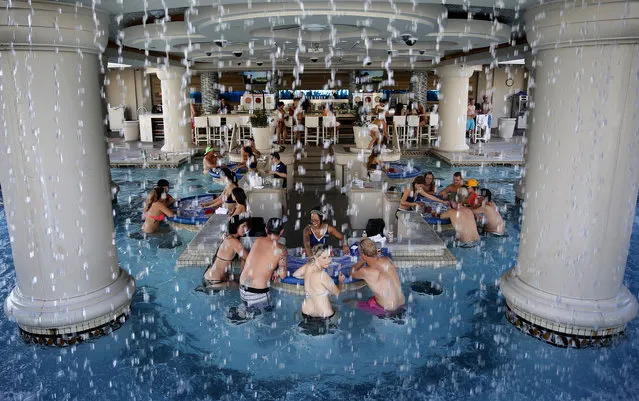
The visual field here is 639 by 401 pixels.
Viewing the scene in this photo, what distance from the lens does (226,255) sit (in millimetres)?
6523

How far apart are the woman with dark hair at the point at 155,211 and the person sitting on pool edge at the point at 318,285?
4129 millimetres

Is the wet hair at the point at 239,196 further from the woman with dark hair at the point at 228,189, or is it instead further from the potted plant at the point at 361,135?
the potted plant at the point at 361,135

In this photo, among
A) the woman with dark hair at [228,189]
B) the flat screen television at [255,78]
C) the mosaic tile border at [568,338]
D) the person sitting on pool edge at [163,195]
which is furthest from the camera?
the flat screen television at [255,78]

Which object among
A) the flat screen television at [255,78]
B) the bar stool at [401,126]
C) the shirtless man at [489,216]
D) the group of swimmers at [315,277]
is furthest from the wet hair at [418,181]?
the flat screen television at [255,78]

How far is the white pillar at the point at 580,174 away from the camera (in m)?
4.68

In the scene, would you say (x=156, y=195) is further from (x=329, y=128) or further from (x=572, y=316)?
(x=329, y=128)

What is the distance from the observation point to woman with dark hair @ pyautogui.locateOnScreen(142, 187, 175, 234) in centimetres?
912

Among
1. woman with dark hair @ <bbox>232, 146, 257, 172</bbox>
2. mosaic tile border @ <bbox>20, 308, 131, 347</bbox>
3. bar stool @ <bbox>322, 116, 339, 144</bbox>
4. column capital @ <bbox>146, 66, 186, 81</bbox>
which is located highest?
column capital @ <bbox>146, 66, 186, 81</bbox>

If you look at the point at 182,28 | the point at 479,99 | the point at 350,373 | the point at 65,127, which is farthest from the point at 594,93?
the point at 479,99

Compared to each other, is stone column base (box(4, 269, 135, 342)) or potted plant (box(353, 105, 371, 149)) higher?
potted plant (box(353, 105, 371, 149))

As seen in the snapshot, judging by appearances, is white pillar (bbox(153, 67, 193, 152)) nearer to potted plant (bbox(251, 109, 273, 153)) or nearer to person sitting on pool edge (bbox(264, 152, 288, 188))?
potted plant (bbox(251, 109, 273, 153))

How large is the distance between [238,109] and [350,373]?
19.1 metres

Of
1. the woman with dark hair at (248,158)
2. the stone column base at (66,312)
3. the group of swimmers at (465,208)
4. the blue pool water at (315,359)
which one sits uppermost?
the woman with dark hair at (248,158)

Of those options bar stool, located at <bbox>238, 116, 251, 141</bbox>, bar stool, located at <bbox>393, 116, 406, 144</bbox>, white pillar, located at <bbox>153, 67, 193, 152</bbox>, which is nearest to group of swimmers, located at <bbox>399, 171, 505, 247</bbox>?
bar stool, located at <bbox>393, 116, 406, 144</bbox>
